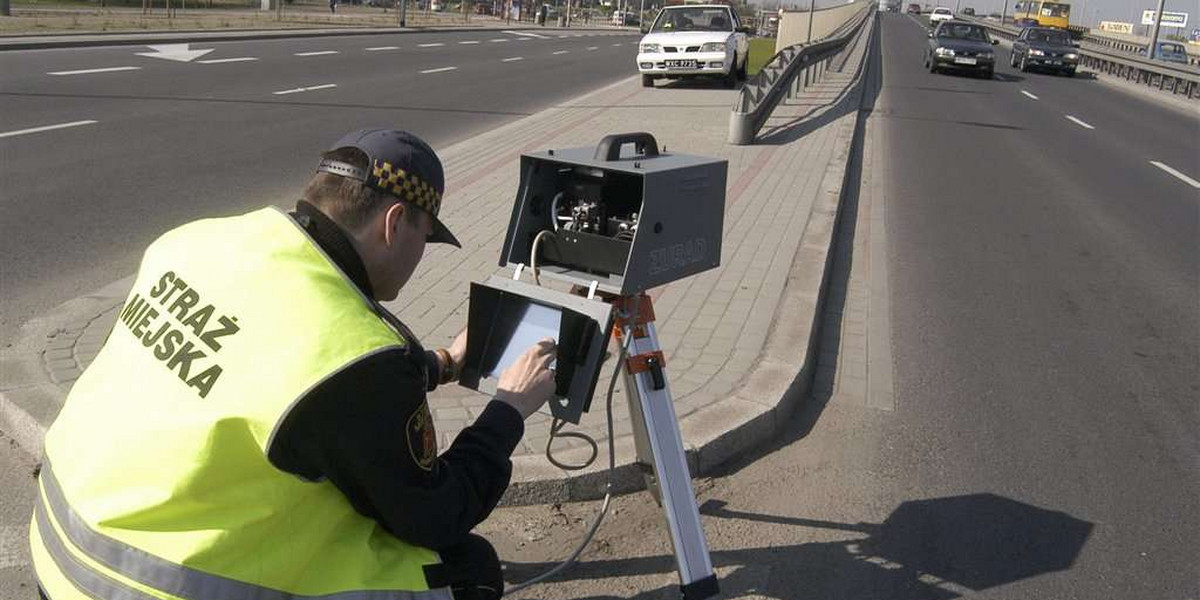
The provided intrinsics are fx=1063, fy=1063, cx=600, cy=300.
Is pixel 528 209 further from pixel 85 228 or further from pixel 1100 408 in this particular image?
pixel 85 228

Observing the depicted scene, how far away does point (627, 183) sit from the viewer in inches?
116

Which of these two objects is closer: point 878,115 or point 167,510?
point 167,510

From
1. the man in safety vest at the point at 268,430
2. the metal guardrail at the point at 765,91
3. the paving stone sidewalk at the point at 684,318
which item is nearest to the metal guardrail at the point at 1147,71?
the metal guardrail at the point at 765,91

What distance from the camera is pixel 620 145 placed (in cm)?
285

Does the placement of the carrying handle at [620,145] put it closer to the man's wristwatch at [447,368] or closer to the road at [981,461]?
the man's wristwatch at [447,368]

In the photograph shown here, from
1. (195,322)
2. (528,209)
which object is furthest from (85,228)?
(195,322)

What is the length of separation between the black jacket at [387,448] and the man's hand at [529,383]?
11 cm

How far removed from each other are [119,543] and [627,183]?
5.37 ft

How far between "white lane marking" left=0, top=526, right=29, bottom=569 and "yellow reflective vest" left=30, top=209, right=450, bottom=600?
69.8 inches

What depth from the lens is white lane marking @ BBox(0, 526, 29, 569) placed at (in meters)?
3.49

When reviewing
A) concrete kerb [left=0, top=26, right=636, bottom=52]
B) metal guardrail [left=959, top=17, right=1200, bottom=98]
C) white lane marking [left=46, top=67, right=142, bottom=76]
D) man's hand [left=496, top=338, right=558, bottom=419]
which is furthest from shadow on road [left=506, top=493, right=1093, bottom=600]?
metal guardrail [left=959, top=17, right=1200, bottom=98]

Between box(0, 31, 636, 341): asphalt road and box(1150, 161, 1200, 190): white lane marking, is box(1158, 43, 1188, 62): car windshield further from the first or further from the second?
box(1150, 161, 1200, 190): white lane marking

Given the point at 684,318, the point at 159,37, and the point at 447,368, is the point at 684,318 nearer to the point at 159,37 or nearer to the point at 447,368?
the point at 447,368

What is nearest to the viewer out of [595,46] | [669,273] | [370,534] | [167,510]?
[167,510]
